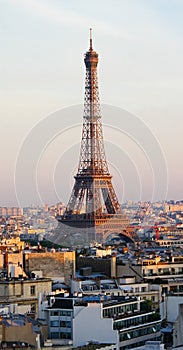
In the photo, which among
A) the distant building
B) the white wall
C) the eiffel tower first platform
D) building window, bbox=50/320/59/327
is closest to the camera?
the white wall

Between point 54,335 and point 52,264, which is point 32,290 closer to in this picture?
point 52,264

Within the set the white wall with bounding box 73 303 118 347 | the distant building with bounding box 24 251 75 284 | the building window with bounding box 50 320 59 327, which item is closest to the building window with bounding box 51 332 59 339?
the building window with bounding box 50 320 59 327

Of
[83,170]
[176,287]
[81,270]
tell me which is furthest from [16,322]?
[83,170]

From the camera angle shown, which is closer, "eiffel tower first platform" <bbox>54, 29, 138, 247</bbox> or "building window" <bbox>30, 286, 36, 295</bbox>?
"building window" <bbox>30, 286, 36, 295</bbox>

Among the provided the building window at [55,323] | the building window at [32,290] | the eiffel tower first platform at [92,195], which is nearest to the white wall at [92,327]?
the building window at [55,323]

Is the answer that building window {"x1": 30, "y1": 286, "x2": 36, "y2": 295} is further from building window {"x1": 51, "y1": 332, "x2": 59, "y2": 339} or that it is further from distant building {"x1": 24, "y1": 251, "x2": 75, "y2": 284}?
building window {"x1": 51, "y1": 332, "x2": 59, "y2": 339}

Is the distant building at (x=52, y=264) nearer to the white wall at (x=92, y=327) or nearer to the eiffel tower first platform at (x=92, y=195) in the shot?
the white wall at (x=92, y=327)

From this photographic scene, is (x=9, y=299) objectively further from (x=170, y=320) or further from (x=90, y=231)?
(x=90, y=231)
